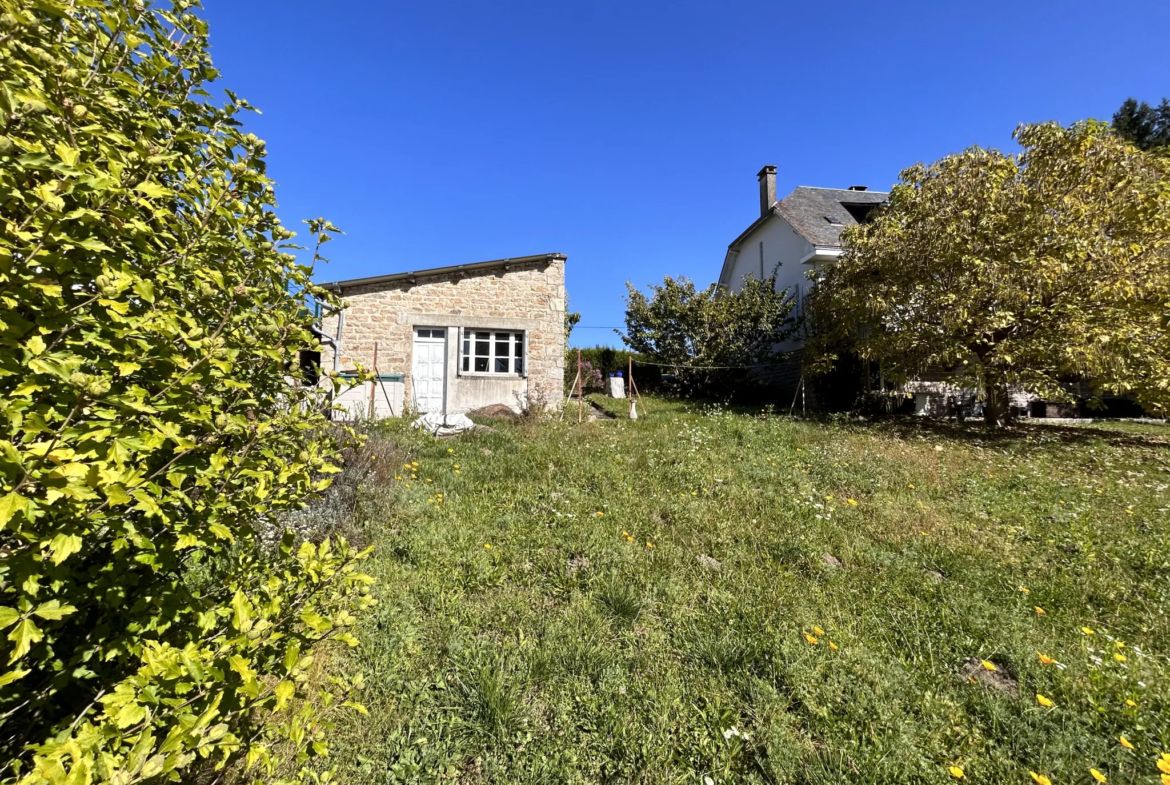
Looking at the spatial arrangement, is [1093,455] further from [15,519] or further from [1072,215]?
[15,519]

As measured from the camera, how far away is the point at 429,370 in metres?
12.2

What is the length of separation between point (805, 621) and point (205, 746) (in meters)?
3.33

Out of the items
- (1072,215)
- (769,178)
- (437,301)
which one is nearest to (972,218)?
(1072,215)

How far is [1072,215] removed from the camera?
9.71 m

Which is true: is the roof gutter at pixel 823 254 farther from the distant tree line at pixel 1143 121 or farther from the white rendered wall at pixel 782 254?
the distant tree line at pixel 1143 121

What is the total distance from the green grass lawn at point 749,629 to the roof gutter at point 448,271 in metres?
6.87

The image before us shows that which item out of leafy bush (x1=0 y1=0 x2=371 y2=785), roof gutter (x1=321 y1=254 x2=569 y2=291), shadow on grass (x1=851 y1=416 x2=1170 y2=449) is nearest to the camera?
leafy bush (x1=0 y1=0 x2=371 y2=785)

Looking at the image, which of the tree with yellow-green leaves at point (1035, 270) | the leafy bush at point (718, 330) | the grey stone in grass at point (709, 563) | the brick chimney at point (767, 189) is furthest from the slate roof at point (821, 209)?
the grey stone in grass at point (709, 563)

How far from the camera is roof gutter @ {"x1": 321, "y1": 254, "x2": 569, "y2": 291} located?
37.6 ft

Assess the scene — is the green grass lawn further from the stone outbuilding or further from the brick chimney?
the brick chimney

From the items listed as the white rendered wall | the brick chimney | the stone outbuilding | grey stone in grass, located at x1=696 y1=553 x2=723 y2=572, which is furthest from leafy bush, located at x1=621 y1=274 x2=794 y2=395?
grey stone in grass, located at x1=696 y1=553 x2=723 y2=572

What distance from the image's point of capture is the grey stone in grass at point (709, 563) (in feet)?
13.3

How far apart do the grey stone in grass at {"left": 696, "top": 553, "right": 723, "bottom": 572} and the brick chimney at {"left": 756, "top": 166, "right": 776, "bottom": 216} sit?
61.8ft

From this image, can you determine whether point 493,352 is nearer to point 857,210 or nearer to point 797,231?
point 797,231
